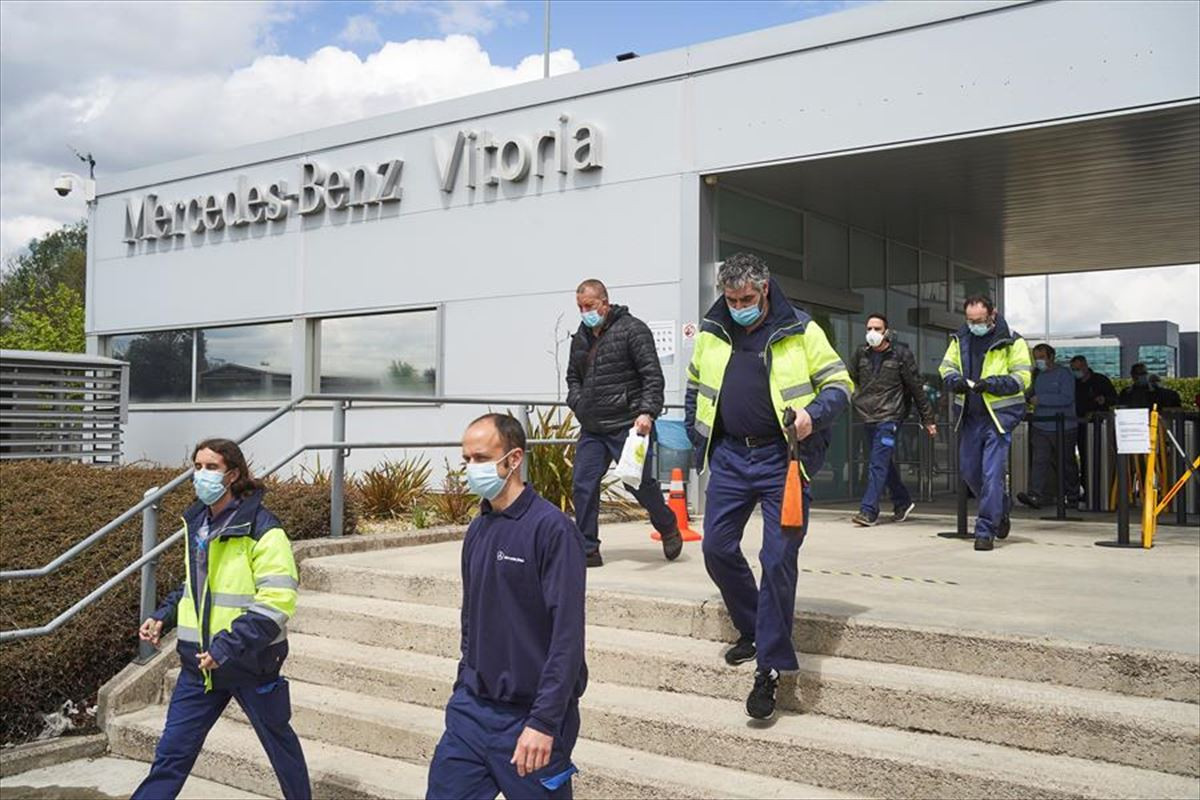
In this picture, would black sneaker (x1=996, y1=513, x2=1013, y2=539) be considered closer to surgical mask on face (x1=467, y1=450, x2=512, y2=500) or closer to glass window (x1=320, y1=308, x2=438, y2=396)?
surgical mask on face (x1=467, y1=450, x2=512, y2=500)

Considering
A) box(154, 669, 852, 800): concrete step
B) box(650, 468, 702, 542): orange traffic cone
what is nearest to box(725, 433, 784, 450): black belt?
box(154, 669, 852, 800): concrete step

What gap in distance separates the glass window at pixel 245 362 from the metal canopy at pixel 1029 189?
698 cm

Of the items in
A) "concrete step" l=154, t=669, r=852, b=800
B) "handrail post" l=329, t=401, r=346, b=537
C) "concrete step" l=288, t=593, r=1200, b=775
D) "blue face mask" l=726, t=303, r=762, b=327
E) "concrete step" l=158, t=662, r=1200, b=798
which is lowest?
"concrete step" l=154, t=669, r=852, b=800

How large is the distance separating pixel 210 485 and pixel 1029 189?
1110cm

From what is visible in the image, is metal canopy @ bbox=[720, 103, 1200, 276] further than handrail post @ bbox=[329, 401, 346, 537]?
Yes

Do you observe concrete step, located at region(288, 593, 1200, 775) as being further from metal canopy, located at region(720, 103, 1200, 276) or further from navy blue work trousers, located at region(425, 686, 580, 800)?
metal canopy, located at region(720, 103, 1200, 276)

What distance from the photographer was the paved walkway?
5695mm

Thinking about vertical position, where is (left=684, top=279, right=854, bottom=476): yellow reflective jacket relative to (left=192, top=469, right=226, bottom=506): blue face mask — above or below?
above

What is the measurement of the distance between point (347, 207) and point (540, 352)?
3.77m

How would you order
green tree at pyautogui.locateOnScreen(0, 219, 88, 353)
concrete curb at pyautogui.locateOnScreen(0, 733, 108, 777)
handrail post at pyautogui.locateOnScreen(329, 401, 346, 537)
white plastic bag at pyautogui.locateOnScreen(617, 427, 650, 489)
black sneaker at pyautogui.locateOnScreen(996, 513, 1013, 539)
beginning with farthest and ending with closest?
1. green tree at pyautogui.locateOnScreen(0, 219, 88, 353)
2. black sneaker at pyautogui.locateOnScreen(996, 513, 1013, 539)
3. handrail post at pyautogui.locateOnScreen(329, 401, 346, 537)
4. white plastic bag at pyautogui.locateOnScreen(617, 427, 650, 489)
5. concrete curb at pyautogui.locateOnScreen(0, 733, 108, 777)

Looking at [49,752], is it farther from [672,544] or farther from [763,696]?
[672,544]

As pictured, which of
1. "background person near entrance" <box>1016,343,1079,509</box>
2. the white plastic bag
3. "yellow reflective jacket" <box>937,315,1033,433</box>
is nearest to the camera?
the white plastic bag

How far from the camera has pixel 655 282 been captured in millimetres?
12016

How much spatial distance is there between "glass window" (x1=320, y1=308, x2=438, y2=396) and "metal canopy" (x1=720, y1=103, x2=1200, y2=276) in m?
4.40
